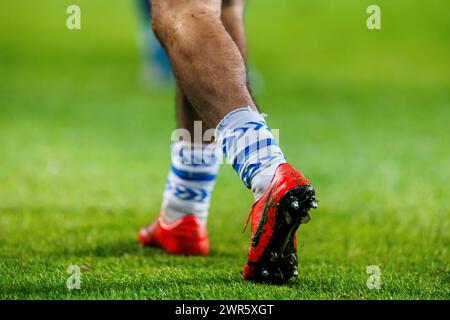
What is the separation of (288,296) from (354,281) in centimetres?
28

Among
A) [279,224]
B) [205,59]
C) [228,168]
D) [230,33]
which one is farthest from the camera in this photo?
[228,168]

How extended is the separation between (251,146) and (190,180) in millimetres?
663

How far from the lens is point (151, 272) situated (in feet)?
6.69

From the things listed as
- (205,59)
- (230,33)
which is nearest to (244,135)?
(205,59)

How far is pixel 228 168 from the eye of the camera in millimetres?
4207

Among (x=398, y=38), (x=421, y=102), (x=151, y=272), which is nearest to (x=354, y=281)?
(x=151, y=272)

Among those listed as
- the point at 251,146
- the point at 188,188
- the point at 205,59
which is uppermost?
the point at 205,59

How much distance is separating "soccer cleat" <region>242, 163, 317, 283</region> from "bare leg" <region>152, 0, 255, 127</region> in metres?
0.21

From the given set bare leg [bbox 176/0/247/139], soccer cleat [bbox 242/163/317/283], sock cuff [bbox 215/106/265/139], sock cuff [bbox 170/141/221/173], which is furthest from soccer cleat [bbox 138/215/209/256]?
sock cuff [bbox 215/106/265/139]

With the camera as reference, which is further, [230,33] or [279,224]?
[230,33]

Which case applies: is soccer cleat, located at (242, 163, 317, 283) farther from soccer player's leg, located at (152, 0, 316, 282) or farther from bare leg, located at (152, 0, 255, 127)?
bare leg, located at (152, 0, 255, 127)

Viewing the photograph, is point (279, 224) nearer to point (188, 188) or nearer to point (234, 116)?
point (234, 116)

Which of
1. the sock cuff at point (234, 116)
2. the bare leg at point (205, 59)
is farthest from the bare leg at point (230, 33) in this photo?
the sock cuff at point (234, 116)
